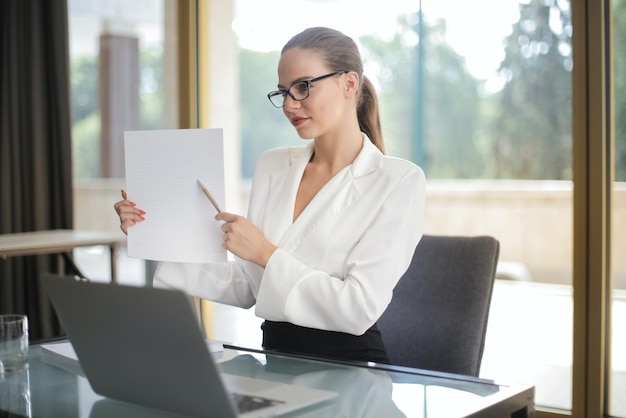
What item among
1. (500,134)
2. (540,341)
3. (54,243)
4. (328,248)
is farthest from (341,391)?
(54,243)

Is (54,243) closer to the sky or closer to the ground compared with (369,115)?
closer to the ground

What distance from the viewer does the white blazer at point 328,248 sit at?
69.4 inches

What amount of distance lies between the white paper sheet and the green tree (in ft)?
5.83

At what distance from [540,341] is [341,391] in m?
2.03

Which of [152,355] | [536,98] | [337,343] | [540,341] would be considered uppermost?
[536,98]

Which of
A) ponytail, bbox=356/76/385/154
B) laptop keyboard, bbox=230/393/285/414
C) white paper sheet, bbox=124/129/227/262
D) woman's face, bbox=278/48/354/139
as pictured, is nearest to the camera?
laptop keyboard, bbox=230/393/285/414

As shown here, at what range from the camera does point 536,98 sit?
10.3 ft

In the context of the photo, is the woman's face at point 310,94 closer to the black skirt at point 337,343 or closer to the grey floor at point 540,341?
the black skirt at point 337,343

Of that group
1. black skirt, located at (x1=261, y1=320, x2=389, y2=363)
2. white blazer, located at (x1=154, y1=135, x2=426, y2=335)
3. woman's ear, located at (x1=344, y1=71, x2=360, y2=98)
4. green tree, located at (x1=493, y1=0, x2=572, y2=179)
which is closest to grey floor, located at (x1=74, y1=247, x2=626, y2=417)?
green tree, located at (x1=493, y1=0, x2=572, y2=179)

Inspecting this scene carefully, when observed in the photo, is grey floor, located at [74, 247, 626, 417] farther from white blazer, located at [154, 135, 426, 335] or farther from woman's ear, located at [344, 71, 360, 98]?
woman's ear, located at [344, 71, 360, 98]

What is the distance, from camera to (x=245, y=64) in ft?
12.8

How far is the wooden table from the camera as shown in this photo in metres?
3.17

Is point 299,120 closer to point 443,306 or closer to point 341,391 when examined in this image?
point 443,306

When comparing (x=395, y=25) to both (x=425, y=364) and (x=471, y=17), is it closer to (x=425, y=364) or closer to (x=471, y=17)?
(x=471, y=17)
